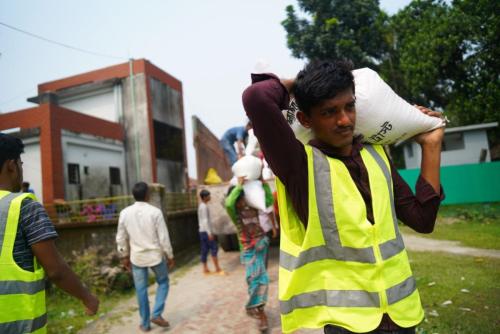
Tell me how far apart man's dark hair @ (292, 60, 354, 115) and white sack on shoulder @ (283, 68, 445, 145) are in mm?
75

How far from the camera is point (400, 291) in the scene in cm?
123

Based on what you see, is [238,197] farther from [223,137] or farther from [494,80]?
[494,80]

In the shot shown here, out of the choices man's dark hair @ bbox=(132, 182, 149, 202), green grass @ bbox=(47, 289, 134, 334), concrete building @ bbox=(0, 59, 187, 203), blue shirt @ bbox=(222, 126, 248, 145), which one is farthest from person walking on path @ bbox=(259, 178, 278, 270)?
concrete building @ bbox=(0, 59, 187, 203)

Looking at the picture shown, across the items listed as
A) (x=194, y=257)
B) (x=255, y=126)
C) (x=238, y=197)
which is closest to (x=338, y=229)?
(x=255, y=126)

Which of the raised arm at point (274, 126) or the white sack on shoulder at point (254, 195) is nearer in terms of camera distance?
the raised arm at point (274, 126)

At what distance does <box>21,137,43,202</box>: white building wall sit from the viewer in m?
10.9

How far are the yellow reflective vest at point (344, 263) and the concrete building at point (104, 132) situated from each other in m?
11.1

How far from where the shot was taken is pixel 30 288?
167 cm

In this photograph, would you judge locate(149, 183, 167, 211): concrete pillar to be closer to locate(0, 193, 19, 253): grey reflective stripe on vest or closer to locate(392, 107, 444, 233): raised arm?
locate(0, 193, 19, 253): grey reflective stripe on vest

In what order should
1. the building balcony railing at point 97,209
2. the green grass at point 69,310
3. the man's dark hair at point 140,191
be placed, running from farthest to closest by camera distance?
1. the building balcony railing at point 97,209
2. the green grass at point 69,310
3. the man's dark hair at point 140,191

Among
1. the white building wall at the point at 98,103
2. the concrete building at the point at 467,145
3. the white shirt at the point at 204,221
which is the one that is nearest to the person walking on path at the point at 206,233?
the white shirt at the point at 204,221

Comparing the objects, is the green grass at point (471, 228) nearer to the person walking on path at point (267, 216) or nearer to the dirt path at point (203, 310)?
the person walking on path at point (267, 216)

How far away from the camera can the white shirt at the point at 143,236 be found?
400 centimetres

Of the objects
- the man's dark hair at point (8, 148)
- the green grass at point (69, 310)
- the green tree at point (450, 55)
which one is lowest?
the green grass at point (69, 310)
